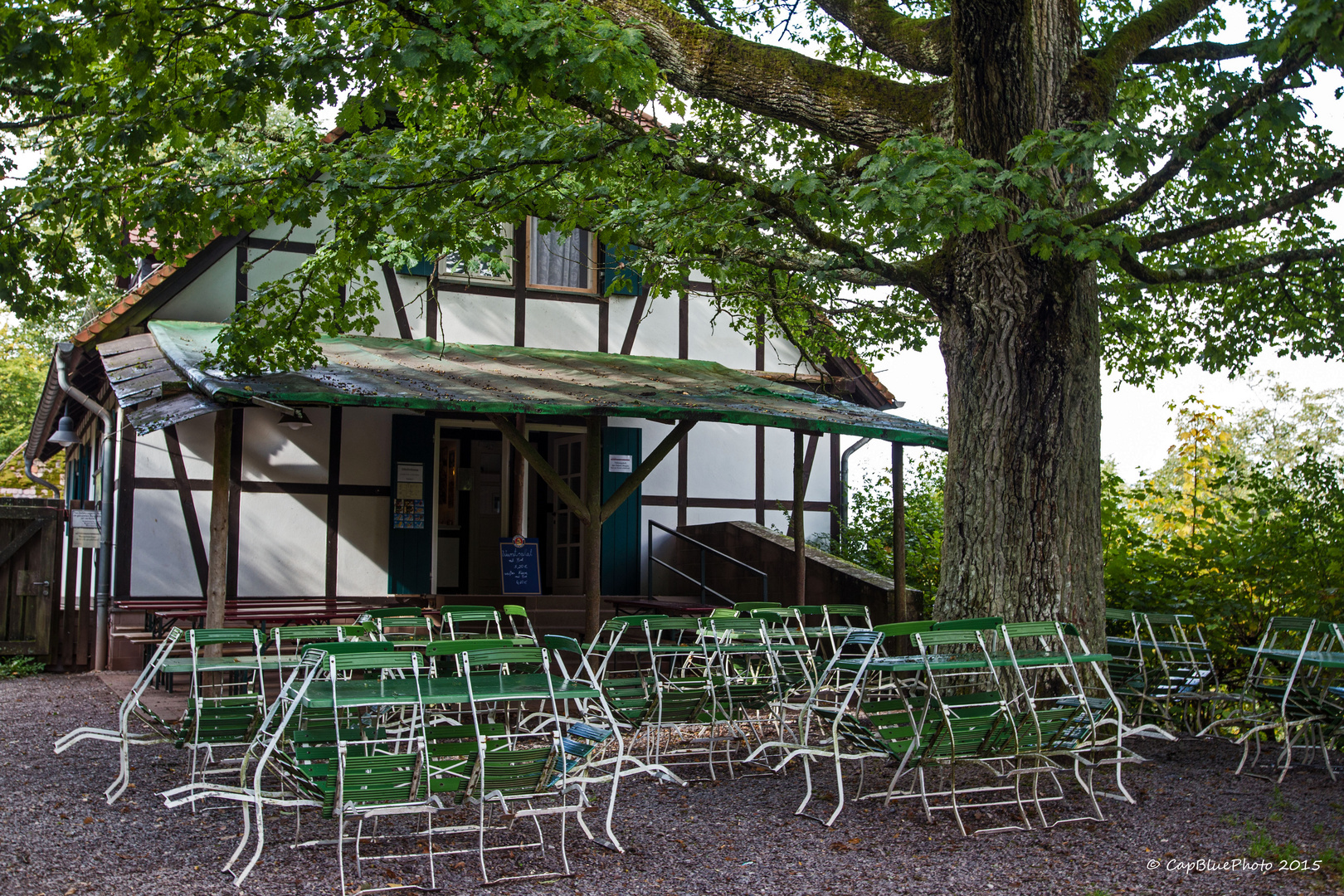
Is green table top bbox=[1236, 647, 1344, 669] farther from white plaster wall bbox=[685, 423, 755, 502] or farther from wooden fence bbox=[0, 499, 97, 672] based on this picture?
wooden fence bbox=[0, 499, 97, 672]

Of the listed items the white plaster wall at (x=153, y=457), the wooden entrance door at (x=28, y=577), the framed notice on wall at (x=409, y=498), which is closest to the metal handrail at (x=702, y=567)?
the framed notice on wall at (x=409, y=498)

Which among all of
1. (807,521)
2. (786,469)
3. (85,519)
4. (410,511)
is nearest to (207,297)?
(85,519)

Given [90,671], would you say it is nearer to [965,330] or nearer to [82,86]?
[82,86]

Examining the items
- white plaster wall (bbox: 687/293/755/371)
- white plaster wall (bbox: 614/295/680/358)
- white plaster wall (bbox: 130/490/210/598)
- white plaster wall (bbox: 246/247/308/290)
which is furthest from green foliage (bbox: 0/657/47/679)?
white plaster wall (bbox: 687/293/755/371)

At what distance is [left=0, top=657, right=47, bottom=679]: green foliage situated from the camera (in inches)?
435

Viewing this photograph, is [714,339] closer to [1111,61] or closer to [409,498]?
[409,498]

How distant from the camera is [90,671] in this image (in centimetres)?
1141

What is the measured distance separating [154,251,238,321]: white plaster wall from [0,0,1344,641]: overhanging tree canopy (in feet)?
10.6

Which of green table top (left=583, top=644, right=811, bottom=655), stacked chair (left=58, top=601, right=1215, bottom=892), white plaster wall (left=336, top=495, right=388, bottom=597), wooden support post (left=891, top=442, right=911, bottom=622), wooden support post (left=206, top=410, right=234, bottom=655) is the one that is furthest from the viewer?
white plaster wall (left=336, top=495, right=388, bottom=597)

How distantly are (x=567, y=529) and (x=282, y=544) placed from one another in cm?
293

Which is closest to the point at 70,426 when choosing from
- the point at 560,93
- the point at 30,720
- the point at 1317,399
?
the point at 30,720

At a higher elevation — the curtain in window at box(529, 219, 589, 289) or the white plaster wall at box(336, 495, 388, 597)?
the curtain in window at box(529, 219, 589, 289)

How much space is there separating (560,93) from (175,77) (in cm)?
231

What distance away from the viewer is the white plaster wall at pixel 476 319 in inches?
459
